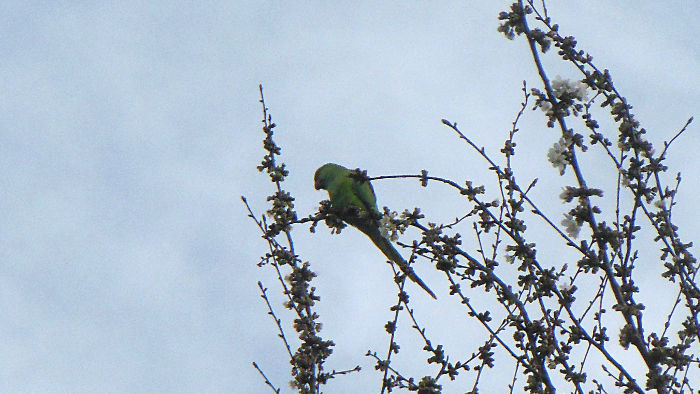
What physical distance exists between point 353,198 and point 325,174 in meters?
0.54

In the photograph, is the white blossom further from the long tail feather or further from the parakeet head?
the parakeet head

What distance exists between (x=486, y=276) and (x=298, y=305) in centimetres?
129

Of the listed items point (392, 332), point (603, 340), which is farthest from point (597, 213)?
point (392, 332)

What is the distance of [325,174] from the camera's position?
7.32 m

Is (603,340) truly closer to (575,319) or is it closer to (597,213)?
(575,319)

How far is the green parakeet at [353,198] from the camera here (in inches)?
258

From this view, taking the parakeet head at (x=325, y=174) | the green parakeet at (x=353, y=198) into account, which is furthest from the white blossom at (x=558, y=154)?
the parakeet head at (x=325, y=174)

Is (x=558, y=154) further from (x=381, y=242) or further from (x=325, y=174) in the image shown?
(x=325, y=174)

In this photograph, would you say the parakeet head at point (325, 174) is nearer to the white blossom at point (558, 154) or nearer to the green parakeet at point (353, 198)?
the green parakeet at point (353, 198)

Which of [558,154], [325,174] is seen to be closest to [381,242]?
[325,174]

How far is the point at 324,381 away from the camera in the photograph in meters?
4.59

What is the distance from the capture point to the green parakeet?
655 cm

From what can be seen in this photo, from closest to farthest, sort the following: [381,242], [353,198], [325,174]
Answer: [381,242] < [353,198] < [325,174]

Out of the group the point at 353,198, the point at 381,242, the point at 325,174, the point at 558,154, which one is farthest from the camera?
the point at 325,174
